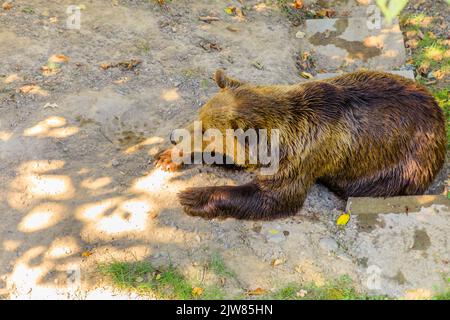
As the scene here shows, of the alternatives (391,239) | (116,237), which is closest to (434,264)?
(391,239)

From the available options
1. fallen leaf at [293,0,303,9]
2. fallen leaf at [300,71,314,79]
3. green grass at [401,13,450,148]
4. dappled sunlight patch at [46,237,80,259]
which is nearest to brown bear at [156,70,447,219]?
dappled sunlight patch at [46,237,80,259]

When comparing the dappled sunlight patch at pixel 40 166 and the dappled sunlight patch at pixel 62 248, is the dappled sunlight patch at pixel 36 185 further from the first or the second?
the dappled sunlight patch at pixel 62 248

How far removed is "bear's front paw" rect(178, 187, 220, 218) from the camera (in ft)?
16.2

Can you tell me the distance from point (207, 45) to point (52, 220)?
370 cm

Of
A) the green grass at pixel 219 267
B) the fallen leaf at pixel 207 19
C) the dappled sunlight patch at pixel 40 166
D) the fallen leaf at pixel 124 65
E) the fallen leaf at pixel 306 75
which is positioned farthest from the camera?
the fallen leaf at pixel 207 19

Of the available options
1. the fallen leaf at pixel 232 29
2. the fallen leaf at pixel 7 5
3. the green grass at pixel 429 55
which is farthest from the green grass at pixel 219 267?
the fallen leaf at pixel 7 5

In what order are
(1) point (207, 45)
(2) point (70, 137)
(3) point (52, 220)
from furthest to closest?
1. (1) point (207, 45)
2. (2) point (70, 137)
3. (3) point (52, 220)

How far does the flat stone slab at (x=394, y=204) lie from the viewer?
4.88 m

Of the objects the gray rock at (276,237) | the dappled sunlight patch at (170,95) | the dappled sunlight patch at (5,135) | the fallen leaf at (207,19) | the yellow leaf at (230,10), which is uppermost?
the yellow leaf at (230,10)

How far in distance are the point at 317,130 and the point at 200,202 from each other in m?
1.39

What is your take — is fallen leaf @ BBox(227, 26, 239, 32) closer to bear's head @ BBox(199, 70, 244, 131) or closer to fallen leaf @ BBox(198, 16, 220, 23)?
fallen leaf @ BBox(198, 16, 220, 23)

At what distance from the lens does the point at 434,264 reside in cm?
446

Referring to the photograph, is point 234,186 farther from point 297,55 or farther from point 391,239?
point 297,55
